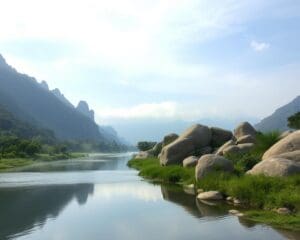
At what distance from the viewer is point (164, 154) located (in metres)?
56.6

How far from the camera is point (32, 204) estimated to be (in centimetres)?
3381

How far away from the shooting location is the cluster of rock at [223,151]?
31156 mm

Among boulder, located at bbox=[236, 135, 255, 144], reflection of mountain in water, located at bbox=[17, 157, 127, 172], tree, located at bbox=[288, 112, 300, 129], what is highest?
tree, located at bbox=[288, 112, 300, 129]

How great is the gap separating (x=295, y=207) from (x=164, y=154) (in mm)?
32714

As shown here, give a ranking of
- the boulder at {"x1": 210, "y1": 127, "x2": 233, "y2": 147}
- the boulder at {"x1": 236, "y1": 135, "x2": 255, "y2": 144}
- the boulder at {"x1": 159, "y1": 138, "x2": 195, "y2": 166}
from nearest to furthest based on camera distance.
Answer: the boulder at {"x1": 236, "y1": 135, "x2": 255, "y2": 144} → the boulder at {"x1": 159, "y1": 138, "x2": 195, "y2": 166} → the boulder at {"x1": 210, "y1": 127, "x2": 233, "y2": 147}

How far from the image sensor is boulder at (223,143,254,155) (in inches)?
1869

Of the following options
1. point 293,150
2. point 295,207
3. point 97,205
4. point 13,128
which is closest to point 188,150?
point 293,150

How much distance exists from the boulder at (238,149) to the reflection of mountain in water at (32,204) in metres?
14.2

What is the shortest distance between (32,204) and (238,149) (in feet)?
75.6

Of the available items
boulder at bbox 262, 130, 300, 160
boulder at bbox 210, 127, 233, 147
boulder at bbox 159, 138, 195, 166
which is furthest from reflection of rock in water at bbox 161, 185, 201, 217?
boulder at bbox 210, 127, 233, 147

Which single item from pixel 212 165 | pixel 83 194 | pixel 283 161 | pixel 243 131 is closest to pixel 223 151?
pixel 243 131

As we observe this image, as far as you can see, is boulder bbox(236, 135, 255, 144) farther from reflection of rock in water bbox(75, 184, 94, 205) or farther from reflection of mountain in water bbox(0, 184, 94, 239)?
reflection of rock in water bbox(75, 184, 94, 205)

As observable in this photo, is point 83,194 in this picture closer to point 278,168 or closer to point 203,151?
point 278,168

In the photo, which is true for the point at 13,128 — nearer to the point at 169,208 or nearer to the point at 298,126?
the point at 298,126
